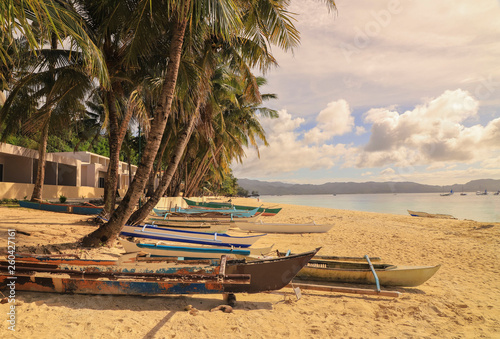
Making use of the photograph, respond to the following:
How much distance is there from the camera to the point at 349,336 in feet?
12.7

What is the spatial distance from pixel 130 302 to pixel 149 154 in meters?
3.24

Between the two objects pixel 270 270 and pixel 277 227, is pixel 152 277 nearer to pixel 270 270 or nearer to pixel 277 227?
pixel 270 270

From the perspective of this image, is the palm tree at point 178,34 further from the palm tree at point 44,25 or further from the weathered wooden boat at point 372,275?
the weathered wooden boat at point 372,275

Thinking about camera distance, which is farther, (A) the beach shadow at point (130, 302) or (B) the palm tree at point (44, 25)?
(A) the beach shadow at point (130, 302)

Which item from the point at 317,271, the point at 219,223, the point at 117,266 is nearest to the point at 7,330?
the point at 117,266

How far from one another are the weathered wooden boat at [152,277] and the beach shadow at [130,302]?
0.37 ft

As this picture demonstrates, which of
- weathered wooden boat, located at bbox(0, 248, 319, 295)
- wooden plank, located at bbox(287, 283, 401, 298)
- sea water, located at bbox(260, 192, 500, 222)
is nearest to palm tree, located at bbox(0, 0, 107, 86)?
weathered wooden boat, located at bbox(0, 248, 319, 295)

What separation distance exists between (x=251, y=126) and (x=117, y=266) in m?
19.7

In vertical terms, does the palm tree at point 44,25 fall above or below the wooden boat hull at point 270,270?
above

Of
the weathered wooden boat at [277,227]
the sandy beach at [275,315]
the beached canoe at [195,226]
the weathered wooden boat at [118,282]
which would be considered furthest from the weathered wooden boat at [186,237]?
the weathered wooden boat at [277,227]

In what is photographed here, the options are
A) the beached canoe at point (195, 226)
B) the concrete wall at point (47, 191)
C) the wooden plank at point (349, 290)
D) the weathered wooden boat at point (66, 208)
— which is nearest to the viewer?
the wooden plank at point (349, 290)

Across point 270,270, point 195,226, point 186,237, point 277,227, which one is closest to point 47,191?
point 195,226

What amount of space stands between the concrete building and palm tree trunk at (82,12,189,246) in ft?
37.8

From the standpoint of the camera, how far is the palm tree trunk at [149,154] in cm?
663
